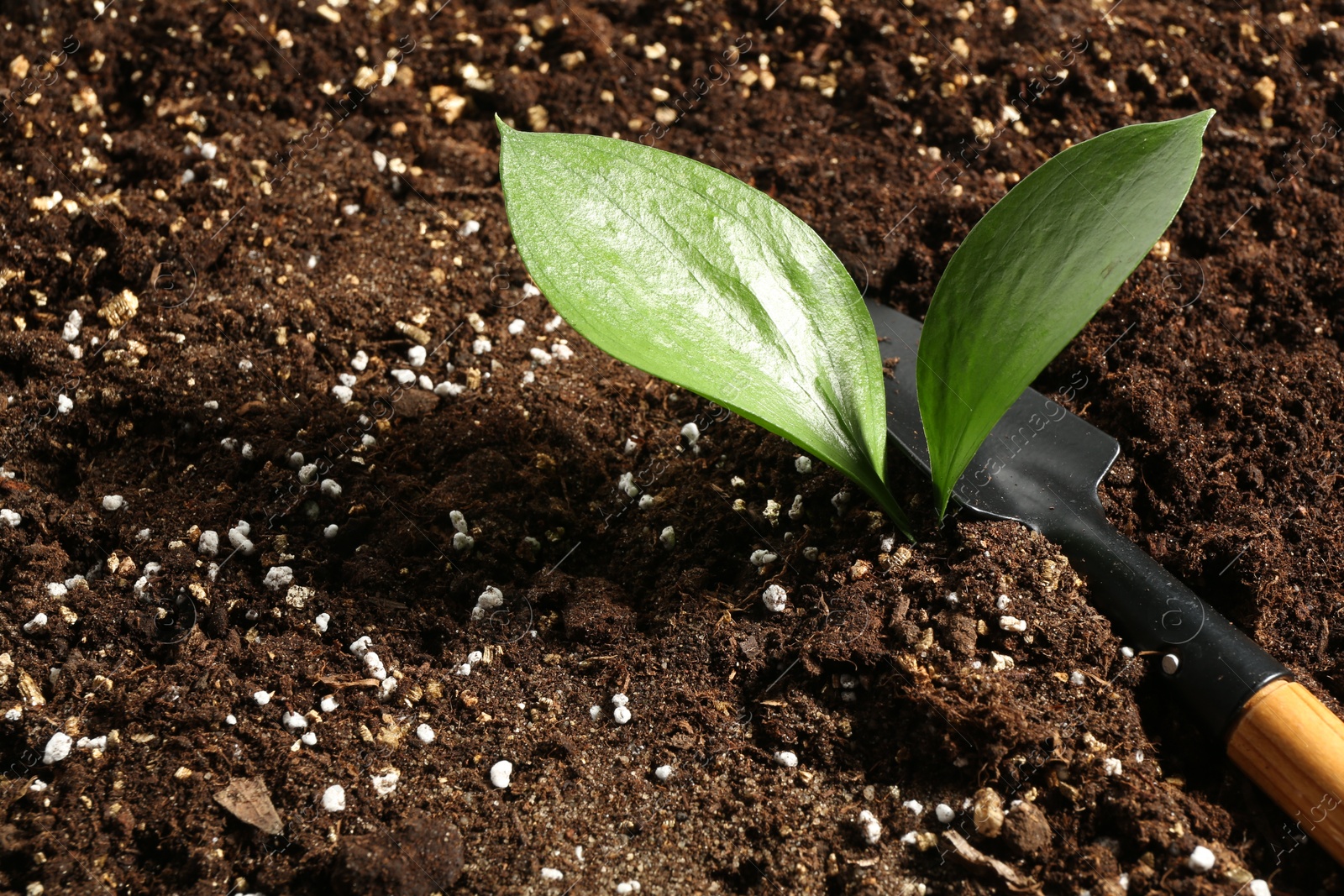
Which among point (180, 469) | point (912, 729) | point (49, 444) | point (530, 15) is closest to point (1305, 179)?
point (912, 729)

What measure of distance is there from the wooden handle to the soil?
2.1 inches

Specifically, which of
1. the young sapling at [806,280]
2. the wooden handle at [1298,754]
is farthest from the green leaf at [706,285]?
the wooden handle at [1298,754]

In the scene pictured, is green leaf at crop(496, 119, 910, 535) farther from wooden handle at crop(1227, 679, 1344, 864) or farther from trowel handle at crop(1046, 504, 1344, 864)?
wooden handle at crop(1227, 679, 1344, 864)

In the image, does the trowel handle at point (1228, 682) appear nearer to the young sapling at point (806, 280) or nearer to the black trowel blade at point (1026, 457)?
the black trowel blade at point (1026, 457)

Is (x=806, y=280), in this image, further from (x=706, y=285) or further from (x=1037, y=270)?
(x=1037, y=270)

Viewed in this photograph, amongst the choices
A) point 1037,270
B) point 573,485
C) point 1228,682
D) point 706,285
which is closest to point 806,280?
point 706,285

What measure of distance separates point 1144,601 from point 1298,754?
0.20m

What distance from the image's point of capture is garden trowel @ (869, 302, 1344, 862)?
0.95 meters

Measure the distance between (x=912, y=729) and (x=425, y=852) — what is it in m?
0.52

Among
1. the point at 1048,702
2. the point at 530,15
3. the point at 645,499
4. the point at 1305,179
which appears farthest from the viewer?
the point at 530,15

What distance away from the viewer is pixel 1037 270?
40.9 inches

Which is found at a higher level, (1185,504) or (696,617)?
(1185,504)

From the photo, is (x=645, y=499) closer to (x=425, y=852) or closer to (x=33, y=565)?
(x=425, y=852)

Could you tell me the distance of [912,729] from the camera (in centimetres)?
106
